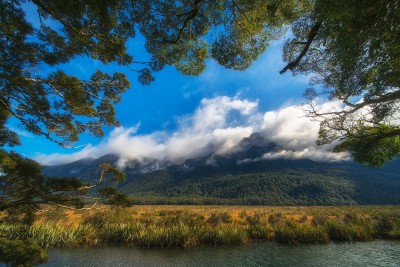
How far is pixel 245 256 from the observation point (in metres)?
15.4

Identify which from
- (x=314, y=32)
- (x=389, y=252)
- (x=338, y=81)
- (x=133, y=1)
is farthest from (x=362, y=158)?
(x=133, y=1)

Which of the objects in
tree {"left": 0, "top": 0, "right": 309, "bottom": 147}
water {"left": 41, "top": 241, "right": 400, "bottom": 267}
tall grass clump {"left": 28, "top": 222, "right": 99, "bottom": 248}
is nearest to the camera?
tree {"left": 0, "top": 0, "right": 309, "bottom": 147}

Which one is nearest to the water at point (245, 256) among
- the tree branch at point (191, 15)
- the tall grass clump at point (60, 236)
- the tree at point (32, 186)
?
the tall grass clump at point (60, 236)

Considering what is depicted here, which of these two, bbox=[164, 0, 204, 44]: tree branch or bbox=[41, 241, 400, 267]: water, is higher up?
bbox=[164, 0, 204, 44]: tree branch

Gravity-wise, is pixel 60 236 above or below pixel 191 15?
below

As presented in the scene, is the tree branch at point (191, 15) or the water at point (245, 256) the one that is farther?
the water at point (245, 256)

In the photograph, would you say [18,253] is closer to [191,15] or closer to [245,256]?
[191,15]

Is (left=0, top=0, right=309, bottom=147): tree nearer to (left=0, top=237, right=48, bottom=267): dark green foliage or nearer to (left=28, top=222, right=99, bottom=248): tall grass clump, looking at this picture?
(left=0, top=237, right=48, bottom=267): dark green foliage

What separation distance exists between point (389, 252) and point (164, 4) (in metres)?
20.7

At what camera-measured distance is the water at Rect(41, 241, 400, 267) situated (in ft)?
45.4

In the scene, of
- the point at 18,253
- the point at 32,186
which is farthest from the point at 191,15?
the point at 18,253

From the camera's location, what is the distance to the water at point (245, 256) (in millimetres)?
13852

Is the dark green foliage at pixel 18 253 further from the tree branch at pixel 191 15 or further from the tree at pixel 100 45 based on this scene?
the tree branch at pixel 191 15

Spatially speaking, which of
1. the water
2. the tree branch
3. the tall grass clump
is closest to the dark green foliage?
the water
